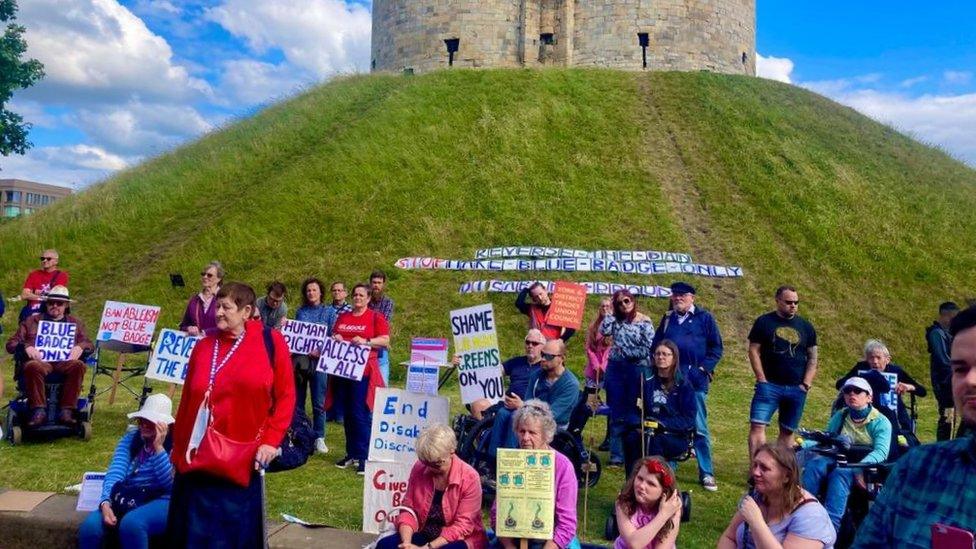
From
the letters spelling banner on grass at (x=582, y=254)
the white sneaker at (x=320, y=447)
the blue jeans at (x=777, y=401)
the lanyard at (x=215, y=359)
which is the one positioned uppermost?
the letters spelling banner on grass at (x=582, y=254)

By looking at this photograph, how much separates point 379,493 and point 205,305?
14.5ft

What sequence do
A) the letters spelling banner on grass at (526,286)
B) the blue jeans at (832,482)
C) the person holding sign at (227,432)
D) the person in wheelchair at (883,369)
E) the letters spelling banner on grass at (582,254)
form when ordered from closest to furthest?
the person holding sign at (227,432) < the blue jeans at (832,482) < the person in wheelchair at (883,369) < the letters spelling banner on grass at (526,286) < the letters spelling banner on grass at (582,254)

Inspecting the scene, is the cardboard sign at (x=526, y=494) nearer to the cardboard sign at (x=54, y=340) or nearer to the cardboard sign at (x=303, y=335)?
the cardboard sign at (x=303, y=335)

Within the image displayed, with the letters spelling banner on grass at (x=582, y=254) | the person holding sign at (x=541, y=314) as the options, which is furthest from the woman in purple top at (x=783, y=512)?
the letters spelling banner on grass at (x=582, y=254)

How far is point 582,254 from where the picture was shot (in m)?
19.0

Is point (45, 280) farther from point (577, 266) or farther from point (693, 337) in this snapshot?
point (577, 266)

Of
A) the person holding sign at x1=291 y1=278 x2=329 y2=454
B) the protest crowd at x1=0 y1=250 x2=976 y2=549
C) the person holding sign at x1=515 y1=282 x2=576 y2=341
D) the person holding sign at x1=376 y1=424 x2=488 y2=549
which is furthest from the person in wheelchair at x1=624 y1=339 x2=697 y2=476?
the person holding sign at x1=291 y1=278 x2=329 y2=454

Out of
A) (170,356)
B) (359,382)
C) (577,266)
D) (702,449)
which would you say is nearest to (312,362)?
(359,382)

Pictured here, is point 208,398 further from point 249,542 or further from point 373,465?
point 373,465

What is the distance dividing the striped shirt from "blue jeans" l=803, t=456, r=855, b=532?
13.5 feet

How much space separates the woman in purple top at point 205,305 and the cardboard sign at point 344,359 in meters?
1.54

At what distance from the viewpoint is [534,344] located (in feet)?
25.1

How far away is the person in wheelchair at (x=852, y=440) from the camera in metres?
5.80

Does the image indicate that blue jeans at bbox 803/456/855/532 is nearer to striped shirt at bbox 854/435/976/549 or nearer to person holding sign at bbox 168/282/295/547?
person holding sign at bbox 168/282/295/547
